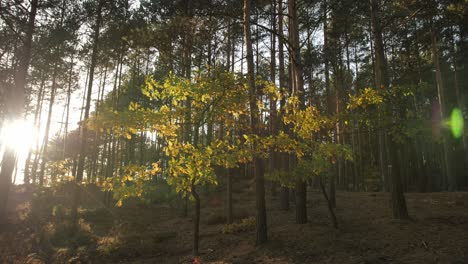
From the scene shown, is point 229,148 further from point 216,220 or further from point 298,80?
point 216,220

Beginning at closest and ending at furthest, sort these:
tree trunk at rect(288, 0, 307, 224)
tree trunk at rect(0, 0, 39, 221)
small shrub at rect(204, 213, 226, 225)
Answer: tree trunk at rect(288, 0, 307, 224), tree trunk at rect(0, 0, 39, 221), small shrub at rect(204, 213, 226, 225)

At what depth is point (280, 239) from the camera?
27.1ft

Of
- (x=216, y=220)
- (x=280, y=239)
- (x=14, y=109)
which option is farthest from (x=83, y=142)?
(x=280, y=239)

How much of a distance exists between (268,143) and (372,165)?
24651 millimetres

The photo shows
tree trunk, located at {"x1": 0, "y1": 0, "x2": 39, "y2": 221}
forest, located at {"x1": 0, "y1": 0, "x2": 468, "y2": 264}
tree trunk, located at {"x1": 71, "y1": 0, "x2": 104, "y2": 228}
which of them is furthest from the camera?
tree trunk, located at {"x1": 71, "y1": 0, "x2": 104, "y2": 228}

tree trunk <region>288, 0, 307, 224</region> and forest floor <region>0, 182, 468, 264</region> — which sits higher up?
tree trunk <region>288, 0, 307, 224</region>

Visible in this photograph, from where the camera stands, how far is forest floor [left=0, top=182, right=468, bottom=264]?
673 centimetres

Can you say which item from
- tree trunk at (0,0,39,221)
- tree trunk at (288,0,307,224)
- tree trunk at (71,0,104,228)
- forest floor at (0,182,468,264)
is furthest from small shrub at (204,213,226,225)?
tree trunk at (0,0,39,221)

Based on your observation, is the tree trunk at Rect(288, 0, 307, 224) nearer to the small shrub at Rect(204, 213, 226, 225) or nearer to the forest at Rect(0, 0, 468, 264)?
the forest at Rect(0, 0, 468, 264)

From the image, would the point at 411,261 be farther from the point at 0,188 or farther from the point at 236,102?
the point at 0,188

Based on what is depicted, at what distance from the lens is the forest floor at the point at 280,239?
673cm

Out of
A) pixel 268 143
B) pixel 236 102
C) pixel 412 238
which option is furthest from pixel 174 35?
pixel 412 238

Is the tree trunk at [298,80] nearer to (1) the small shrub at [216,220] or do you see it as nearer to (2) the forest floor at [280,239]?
(2) the forest floor at [280,239]

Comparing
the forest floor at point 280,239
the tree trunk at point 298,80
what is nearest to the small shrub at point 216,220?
the forest floor at point 280,239
